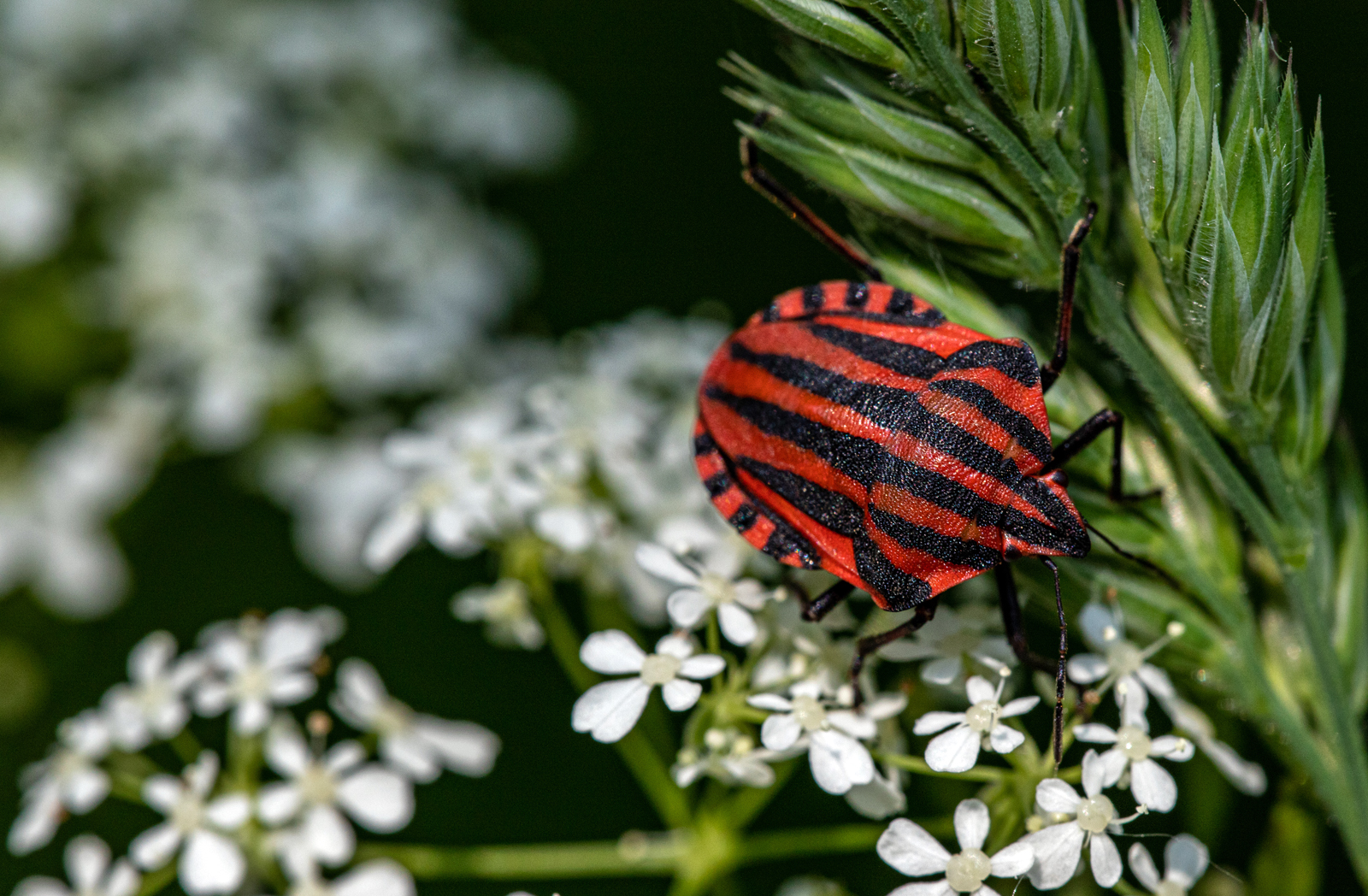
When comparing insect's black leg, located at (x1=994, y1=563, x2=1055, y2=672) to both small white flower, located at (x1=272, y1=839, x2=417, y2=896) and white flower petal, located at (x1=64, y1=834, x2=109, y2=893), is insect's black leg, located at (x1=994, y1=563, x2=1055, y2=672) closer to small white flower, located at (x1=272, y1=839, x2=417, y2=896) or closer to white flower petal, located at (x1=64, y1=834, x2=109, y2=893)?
small white flower, located at (x1=272, y1=839, x2=417, y2=896)

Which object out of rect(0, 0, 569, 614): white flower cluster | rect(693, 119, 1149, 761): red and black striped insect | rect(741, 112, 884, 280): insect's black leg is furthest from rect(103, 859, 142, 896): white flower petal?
rect(0, 0, 569, 614): white flower cluster

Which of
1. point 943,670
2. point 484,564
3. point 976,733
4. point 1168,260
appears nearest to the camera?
point 1168,260

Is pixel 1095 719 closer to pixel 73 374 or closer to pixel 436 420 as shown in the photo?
pixel 436 420

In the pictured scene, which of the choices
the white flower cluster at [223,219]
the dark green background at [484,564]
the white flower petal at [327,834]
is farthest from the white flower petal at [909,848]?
the white flower cluster at [223,219]

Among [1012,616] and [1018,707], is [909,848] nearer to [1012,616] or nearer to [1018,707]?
[1018,707]

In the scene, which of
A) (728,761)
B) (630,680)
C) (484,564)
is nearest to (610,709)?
(630,680)

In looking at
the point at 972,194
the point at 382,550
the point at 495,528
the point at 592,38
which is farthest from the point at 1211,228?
the point at 592,38

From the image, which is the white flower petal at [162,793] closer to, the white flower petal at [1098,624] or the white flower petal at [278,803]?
the white flower petal at [278,803]
